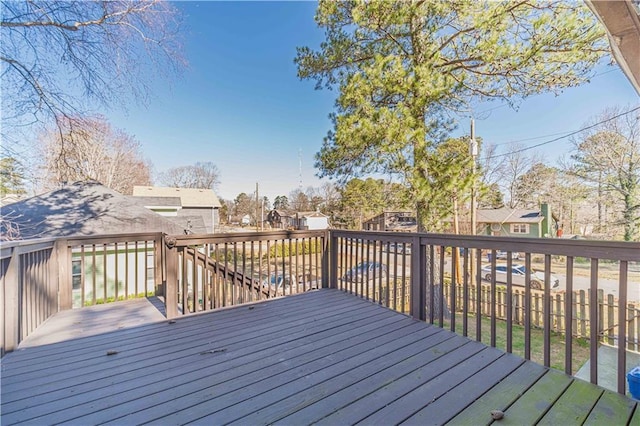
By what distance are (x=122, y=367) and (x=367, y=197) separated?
39.5ft

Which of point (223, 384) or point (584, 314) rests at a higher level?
point (223, 384)

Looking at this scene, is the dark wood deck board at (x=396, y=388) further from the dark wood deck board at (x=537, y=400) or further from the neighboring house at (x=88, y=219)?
the neighboring house at (x=88, y=219)

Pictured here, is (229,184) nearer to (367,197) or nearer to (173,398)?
(367,197)

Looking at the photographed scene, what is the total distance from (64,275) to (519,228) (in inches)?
921

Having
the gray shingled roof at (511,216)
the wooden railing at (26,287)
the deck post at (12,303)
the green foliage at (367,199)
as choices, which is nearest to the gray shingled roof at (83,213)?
the wooden railing at (26,287)

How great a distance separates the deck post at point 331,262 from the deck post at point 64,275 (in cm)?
336

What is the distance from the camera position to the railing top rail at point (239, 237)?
309 centimetres

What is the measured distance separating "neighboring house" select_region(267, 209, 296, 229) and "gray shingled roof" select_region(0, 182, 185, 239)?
26.1 m

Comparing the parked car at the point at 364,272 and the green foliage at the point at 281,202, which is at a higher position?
the green foliage at the point at 281,202

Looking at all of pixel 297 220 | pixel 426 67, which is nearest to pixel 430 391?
pixel 426 67

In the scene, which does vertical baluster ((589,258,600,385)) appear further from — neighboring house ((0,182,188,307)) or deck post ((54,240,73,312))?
neighboring house ((0,182,188,307))

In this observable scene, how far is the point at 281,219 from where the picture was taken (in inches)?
1487

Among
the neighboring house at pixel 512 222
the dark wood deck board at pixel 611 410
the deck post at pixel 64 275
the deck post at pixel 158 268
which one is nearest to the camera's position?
the dark wood deck board at pixel 611 410

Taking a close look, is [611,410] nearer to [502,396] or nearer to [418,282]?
[502,396]
